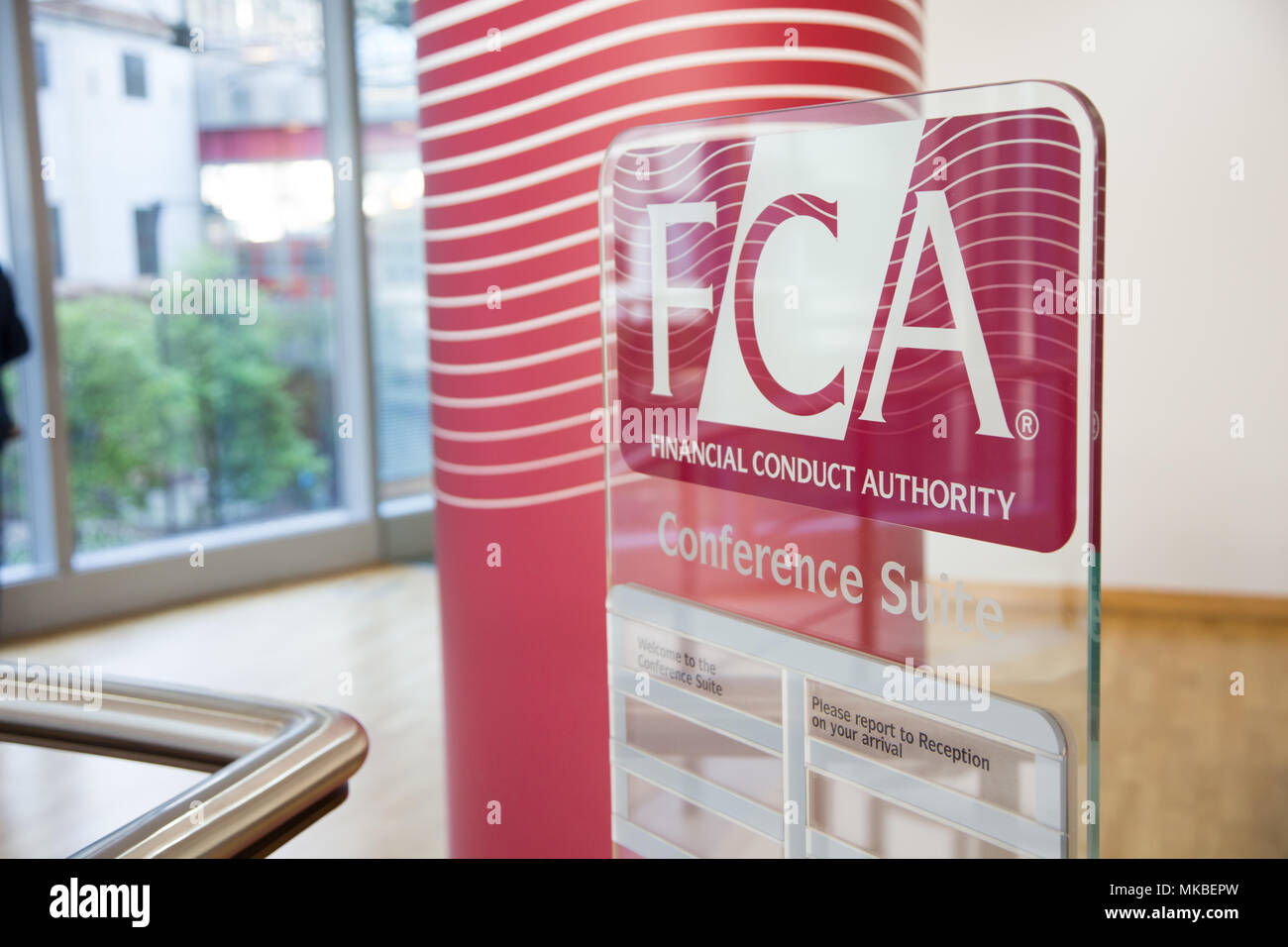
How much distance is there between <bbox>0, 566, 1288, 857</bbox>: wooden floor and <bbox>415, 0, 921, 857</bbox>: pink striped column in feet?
3.53

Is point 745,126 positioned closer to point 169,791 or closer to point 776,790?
point 776,790

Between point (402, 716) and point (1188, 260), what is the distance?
377cm

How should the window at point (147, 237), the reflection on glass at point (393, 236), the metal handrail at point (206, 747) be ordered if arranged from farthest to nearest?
the reflection on glass at point (393, 236), the window at point (147, 237), the metal handrail at point (206, 747)

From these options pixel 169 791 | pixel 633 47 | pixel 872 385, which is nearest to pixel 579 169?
pixel 633 47

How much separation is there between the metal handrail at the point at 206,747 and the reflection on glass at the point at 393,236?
18.0 feet

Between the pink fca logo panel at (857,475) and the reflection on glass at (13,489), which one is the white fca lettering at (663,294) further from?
the reflection on glass at (13,489)

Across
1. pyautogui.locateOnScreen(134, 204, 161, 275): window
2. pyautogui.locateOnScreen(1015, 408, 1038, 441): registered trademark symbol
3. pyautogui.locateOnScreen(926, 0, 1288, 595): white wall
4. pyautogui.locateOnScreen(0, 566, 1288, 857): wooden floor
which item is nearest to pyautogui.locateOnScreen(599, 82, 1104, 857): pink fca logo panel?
pyautogui.locateOnScreen(1015, 408, 1038, 441): registered trademark symbol

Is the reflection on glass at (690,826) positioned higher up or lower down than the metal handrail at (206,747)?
lower down

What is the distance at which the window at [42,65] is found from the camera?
16.9ft

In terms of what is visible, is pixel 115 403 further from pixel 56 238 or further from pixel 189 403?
pixel 56 238

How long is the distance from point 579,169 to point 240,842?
1.50 metres

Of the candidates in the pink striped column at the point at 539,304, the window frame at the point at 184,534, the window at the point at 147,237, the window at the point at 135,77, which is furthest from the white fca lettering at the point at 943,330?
the window at the point at 135,77

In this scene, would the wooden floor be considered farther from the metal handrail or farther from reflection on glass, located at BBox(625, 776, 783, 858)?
the metal handrail

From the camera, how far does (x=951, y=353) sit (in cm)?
106
